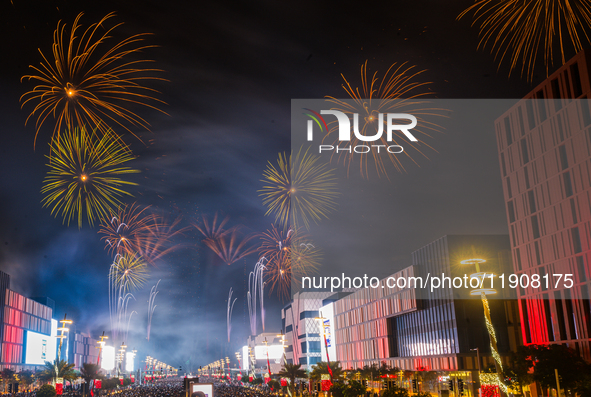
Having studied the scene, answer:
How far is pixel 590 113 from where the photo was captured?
154 feet

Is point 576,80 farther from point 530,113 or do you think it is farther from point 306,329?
point 306,329

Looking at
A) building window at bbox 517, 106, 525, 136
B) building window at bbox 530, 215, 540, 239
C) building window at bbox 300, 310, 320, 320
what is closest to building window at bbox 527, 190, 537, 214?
building window at bbox 530, 215, 540, 239

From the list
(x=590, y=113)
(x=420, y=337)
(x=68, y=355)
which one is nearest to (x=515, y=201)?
(x=590, y=113)

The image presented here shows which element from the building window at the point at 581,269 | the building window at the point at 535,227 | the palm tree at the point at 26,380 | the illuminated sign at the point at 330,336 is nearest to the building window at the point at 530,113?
the building window at the point at 535,227

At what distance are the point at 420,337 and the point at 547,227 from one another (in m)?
37.8

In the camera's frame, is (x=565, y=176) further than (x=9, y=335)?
No

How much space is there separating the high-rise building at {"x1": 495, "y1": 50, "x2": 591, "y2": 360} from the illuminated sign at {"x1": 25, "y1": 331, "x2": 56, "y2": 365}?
318 ft

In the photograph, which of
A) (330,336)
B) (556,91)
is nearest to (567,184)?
(556,91)

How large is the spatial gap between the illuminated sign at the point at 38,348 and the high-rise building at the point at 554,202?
96936 mm

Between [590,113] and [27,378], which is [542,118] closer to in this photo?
[590,113]

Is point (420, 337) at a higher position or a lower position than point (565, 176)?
lower

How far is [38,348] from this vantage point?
11194 cm

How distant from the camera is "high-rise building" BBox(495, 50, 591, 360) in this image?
157 ft

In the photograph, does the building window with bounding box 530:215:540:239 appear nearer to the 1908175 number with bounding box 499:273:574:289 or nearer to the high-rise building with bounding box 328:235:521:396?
the 1908175 number with bounding box 499:273:574:289
